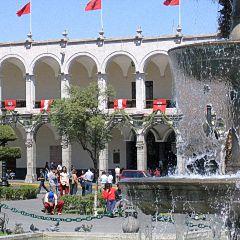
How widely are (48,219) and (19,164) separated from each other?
29.4 m

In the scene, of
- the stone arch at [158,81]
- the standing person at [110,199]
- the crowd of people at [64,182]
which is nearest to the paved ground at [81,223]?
the standing person at [110,199]

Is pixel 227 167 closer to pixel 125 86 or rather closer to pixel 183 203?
pixel 183 203

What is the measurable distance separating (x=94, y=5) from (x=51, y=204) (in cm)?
2136

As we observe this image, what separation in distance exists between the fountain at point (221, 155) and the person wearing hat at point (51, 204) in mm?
12041

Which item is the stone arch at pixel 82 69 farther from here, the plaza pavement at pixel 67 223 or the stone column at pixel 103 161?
the plaza pavement at pixel 67 223

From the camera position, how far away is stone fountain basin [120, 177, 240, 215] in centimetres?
896

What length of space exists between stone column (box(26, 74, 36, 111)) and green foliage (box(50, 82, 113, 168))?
14507 mm

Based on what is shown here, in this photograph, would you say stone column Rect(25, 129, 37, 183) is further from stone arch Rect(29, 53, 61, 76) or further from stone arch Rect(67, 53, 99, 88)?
stone arch Rect(67, 53, 99, 88)

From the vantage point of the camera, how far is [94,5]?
4284cm

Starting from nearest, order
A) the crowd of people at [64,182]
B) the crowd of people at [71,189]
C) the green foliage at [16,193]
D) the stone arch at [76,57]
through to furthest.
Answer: the crowd of people at [71,189] → the crowd of people at [64,182] → the green foliage at [16,193] → the stone arch at [76,57]

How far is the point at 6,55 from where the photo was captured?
150 ft

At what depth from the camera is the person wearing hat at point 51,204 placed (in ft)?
77.3

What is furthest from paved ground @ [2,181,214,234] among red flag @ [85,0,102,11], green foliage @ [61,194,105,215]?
red flag @ [85,0,102,11]

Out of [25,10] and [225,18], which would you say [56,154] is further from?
[225,18]
